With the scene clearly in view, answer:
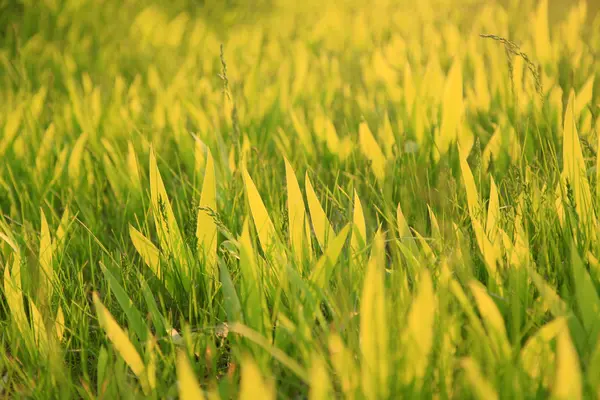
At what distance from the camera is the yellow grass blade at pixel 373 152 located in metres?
1.41

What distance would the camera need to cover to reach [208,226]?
113cm

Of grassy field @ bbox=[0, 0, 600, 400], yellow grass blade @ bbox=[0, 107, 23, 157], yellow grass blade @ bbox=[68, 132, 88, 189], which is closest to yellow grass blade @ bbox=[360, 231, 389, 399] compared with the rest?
grassy field @ bbox=[0, 0, 600, 400]

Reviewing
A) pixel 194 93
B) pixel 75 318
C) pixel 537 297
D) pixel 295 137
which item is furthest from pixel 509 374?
pixel 194 93

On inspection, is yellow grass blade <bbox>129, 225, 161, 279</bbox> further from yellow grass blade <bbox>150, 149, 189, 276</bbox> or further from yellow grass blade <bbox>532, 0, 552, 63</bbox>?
yellow grass blade <bbox>532, 0, 552, 63</bbox>

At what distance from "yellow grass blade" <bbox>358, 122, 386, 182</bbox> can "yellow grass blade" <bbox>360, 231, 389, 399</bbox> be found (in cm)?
66

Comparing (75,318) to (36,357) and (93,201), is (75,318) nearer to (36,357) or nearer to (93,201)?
(36,357)

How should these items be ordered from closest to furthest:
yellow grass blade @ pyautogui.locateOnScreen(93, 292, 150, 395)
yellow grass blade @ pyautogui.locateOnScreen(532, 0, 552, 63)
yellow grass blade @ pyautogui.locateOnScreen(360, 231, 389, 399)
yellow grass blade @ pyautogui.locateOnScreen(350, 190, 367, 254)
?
yellow grass blade @ pyautogui.locateOnScreen(360, 231, 389, 399)
yellow grass blade @ pyautogui.locateOnScreen(93, 292, 150, 395)
yellow grass blade @ pyautogui.locateOnScreen(350, 190, 367, 254)
yellow grass blade @ pyautogui.locateOnScreen(532, 0, 552, 63)

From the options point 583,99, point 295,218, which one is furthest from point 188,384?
point 583,99

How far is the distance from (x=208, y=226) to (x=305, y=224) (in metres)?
0.18

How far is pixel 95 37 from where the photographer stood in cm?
307

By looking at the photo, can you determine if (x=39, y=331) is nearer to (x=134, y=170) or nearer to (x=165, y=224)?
(x=165, y=224)

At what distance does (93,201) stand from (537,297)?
1.00m

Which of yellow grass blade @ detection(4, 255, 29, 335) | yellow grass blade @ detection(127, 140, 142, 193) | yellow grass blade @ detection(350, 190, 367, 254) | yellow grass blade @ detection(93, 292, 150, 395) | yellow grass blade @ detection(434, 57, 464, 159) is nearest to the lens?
yellow grass blade @ detection(93, 292, 150, 395)

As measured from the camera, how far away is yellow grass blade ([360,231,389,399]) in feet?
2.26
